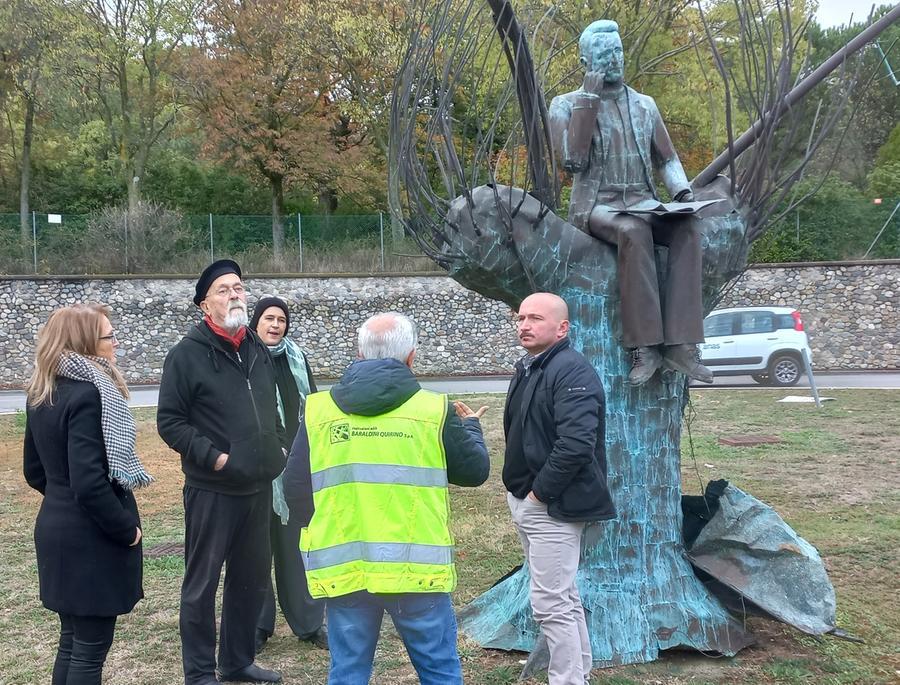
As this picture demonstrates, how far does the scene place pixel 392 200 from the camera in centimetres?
415

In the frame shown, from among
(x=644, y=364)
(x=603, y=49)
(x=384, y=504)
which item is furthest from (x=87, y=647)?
(x=603, y=49)

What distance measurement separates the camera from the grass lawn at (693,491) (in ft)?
13.4

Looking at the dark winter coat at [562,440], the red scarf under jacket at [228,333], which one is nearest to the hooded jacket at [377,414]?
the dark winter coat at [562,440]

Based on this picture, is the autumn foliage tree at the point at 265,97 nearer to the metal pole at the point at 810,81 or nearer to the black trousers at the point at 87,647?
the metal pole at the point at 810,81

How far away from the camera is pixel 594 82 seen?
411 cm

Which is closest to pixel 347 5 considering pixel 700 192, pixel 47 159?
pixel 47 159

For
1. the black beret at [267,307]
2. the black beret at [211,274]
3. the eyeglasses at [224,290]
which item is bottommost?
the black beret at [267,307]

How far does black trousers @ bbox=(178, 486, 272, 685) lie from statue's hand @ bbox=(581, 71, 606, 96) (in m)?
2.42

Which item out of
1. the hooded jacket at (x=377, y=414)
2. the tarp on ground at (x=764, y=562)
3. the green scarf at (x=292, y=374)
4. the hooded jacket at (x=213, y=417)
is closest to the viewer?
the hooded jacket at (x=377, y=414)

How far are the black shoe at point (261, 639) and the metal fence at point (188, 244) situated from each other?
1850 centimetres

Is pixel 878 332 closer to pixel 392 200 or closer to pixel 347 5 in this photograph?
pixel 347 5

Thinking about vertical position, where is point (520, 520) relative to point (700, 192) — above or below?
below

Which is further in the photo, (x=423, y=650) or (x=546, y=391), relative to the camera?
(x=546, y=391)

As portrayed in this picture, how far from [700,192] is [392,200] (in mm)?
1529
